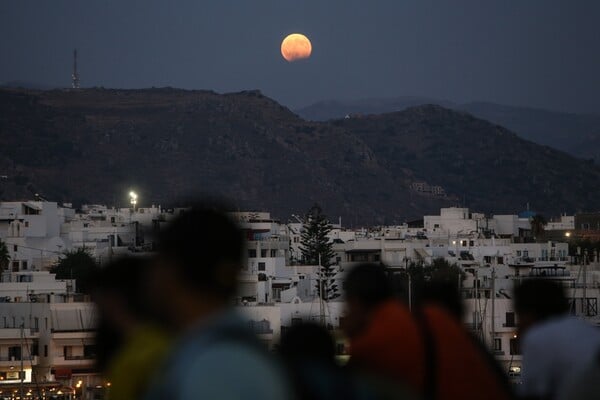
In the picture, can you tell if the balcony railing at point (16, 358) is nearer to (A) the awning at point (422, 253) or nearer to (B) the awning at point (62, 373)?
(B) the awning at point (62, 373)

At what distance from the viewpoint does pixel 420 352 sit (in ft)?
19.1

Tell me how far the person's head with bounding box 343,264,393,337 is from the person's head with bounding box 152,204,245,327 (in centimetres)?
125

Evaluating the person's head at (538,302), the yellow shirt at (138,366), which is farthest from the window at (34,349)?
the yellow shirt at (138,366)

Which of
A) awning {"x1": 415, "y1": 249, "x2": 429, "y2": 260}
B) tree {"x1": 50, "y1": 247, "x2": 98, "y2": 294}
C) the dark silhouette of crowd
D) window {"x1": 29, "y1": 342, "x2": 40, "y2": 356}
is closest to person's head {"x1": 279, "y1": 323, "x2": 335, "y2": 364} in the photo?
the dark silhouette of crowd

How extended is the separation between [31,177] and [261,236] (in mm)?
94290

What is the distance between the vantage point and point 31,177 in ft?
565

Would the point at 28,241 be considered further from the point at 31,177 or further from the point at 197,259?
the point at 31,177

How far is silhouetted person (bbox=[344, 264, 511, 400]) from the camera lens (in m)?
5.78

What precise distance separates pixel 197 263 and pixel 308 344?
1.05m

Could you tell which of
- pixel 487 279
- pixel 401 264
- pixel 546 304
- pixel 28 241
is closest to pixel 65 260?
pixel 28 241

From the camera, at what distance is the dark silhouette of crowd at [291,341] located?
4.67 meters

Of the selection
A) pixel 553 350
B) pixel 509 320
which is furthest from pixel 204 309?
pixel 509 320

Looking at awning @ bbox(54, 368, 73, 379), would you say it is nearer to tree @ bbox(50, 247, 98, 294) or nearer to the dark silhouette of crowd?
tree @ bbox(50, 247, 98, 294)

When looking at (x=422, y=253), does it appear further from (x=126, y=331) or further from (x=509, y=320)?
(x=126, y=331)
